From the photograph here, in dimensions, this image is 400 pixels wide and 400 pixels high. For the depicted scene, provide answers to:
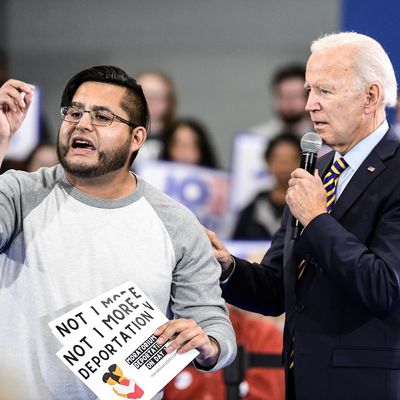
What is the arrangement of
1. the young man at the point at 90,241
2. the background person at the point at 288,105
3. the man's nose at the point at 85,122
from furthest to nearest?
the background person at the point at 288,105, the man's nose at the point at 85,122, the young man at the point at 90,241

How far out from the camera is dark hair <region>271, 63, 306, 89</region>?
6.34m

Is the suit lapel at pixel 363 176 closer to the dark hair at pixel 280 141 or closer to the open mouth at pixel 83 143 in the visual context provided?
the open mouth at pixel 83 143

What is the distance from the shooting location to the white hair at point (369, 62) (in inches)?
105

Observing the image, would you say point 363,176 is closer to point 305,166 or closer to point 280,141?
point 305,166

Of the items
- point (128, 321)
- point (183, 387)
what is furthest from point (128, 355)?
point (183, 387)

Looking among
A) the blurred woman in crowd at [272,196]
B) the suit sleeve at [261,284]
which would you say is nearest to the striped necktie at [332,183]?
the suit sleeve at [261,284]

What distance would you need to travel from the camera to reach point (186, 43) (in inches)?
260

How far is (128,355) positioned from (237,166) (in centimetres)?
414

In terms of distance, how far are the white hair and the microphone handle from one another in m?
0.26

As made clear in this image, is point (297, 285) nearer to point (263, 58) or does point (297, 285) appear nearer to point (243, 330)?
point (243, 330)

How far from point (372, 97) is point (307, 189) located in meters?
0.36

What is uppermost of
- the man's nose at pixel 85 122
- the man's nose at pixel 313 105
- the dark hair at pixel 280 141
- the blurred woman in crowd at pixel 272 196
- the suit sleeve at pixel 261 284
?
the man's nose at pixel 313 105

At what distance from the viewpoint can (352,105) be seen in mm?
2648

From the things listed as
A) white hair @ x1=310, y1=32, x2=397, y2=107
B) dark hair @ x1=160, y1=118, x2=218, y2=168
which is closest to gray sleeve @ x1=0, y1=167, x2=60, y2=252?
white hair @ x1=310, y1=32, x2=397, y2=107
